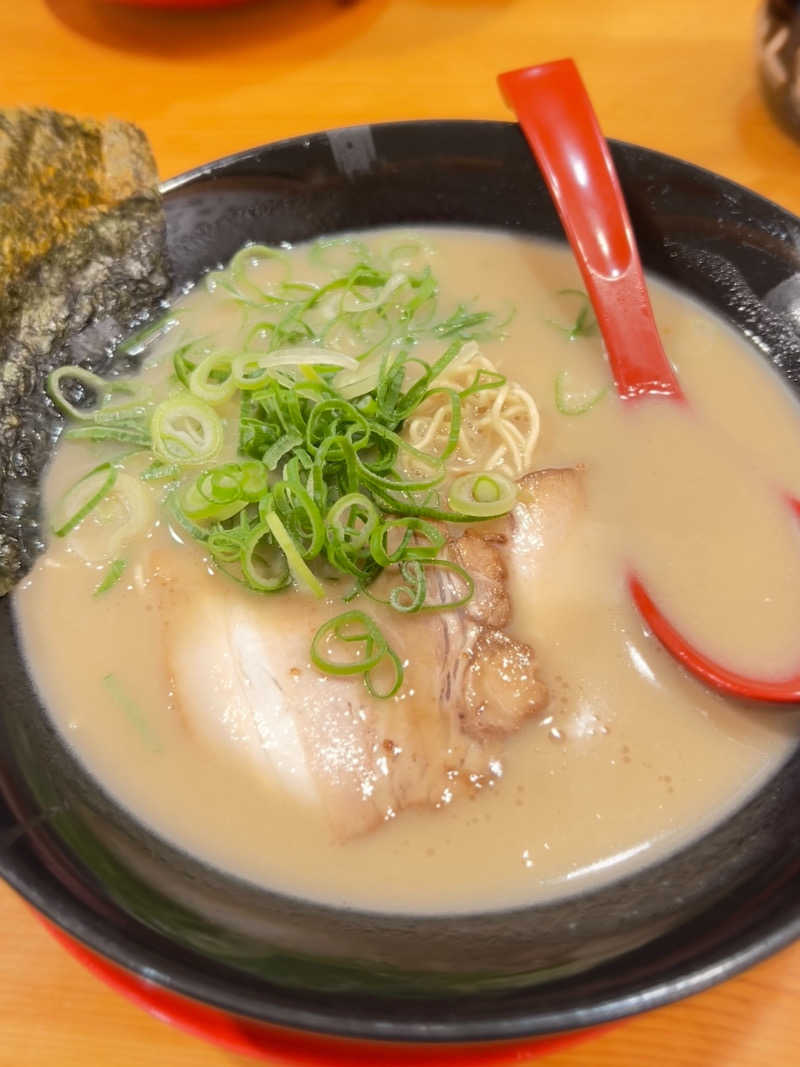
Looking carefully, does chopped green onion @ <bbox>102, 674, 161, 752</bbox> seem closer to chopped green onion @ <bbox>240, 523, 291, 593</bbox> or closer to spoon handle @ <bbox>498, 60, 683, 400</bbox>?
chopped green onion @ <bbox>240, 523, 291, 593</bbox>

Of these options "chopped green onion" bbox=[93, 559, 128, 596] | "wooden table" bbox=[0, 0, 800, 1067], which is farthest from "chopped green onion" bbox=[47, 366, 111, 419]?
"wooden table" bbox=[0, 0, 800, 1067]

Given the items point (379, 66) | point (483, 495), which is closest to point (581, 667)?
point (483, 495)

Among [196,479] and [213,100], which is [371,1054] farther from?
[213,100]

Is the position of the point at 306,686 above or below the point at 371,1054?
above

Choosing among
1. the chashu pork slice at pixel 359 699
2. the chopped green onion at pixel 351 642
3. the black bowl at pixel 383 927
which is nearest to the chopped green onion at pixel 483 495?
the chashu pork slice at pixel 359 699

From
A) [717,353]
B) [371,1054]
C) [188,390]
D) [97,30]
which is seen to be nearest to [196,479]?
[188,390]

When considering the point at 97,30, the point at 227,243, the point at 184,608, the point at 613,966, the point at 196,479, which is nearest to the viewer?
the point at 613,966
